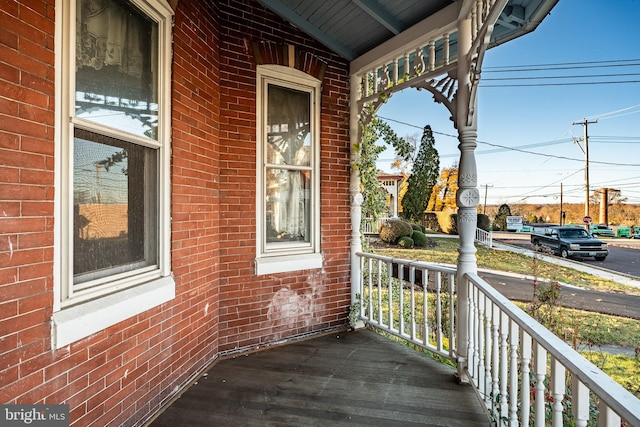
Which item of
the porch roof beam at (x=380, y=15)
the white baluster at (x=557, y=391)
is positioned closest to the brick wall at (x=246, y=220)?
the porch roof beam at (x=380, y=15)

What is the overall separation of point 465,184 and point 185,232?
6.81ft

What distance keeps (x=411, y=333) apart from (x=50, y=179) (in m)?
2.89

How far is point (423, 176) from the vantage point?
8898 millimetres

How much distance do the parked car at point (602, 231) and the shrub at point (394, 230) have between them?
4.72 meters

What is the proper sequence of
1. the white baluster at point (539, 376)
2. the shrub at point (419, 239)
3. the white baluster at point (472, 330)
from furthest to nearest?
the shrub at point (419, 239), the white baluster at point (472, 330), the white baluster at point (539, 376)

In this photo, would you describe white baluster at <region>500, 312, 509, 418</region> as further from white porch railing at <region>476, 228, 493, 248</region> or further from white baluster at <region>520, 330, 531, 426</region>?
white porch railing at <region>476, 228, 493, 248</region>

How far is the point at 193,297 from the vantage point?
8.23 feet

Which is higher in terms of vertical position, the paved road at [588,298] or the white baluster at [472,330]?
the white baluster at [472,330]

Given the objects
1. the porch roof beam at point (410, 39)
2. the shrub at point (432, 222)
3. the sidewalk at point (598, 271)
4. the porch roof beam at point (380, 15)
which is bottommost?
the sidewalk at point (598, 271)

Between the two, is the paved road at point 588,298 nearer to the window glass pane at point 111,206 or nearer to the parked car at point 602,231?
the parked car at point 602,231

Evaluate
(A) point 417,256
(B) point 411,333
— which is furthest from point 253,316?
(A) point 417,256

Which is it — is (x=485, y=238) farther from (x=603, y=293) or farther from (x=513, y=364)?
(x=513, y=364)

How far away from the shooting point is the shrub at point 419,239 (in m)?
10.2

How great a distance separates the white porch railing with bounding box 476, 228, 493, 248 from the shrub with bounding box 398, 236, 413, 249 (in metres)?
2.84
